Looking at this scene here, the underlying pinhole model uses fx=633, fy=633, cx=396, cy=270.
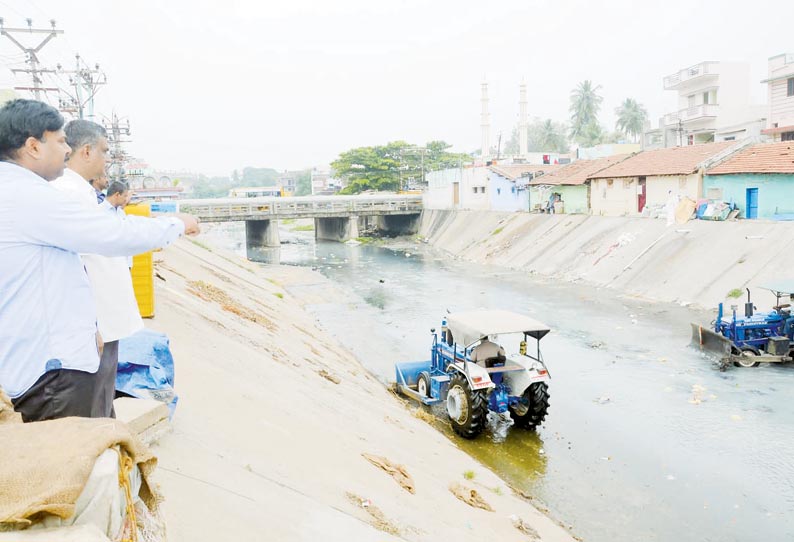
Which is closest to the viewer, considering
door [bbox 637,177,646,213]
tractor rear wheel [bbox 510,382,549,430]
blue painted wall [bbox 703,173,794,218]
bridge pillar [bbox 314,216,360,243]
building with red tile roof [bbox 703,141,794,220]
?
tractor rear wheel [bbox 510,382,549,430]

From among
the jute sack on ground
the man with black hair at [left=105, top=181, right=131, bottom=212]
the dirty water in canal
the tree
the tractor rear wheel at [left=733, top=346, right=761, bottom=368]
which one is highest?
the tree

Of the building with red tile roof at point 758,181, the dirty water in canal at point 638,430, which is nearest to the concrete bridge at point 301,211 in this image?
the dirty water in canal at point 638,430

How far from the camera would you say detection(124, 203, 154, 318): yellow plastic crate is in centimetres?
1023

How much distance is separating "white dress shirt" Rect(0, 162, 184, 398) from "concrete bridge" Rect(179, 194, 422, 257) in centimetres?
5194

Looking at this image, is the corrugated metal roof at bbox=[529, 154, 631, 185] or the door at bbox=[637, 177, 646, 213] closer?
the door at bbox=[637, 177, 646, 213]

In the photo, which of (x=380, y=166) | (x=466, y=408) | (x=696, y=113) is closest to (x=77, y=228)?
(x=466, y=408)

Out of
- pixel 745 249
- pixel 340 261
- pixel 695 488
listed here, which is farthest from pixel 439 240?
pixel 695 488

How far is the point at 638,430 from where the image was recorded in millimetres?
12742

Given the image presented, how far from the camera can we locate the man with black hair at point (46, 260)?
311 centimetres

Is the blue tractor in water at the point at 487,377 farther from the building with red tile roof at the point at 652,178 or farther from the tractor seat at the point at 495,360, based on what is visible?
the building with red tile roof at the point at 652,178

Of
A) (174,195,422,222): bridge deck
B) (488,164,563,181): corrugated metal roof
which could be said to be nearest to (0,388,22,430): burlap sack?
(488,164,563,181): corrugated metal roof

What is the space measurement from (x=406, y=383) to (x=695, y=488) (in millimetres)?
6776

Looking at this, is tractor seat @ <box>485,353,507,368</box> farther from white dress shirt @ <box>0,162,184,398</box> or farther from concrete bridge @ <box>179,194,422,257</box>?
concrete bridge @ <box>179,194,422,257</box>

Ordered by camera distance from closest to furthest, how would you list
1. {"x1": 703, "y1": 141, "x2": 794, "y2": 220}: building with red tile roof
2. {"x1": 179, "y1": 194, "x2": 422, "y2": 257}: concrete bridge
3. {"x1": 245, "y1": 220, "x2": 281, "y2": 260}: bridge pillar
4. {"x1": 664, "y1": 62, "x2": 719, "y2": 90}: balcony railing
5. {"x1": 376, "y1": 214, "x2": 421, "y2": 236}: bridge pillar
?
1. {"x1": 703, "y1": 141, "x2": 794, "y2": 220}: building with red tile roof
2. {"x1": 664, "y1": 62, "x2": 719, "y2": 90}: balcony railing
3. {"x1": 179, "y1": 194, "x2": 422, "y2": 257}: concrete bridge
4. {"x1": 245, "y1": 220, "x2": 281, "y2": 260}: bridge pillar
5. {"x1": 376, "y1": 214, "x2": 421, "y2": 236}: bridge pillar
